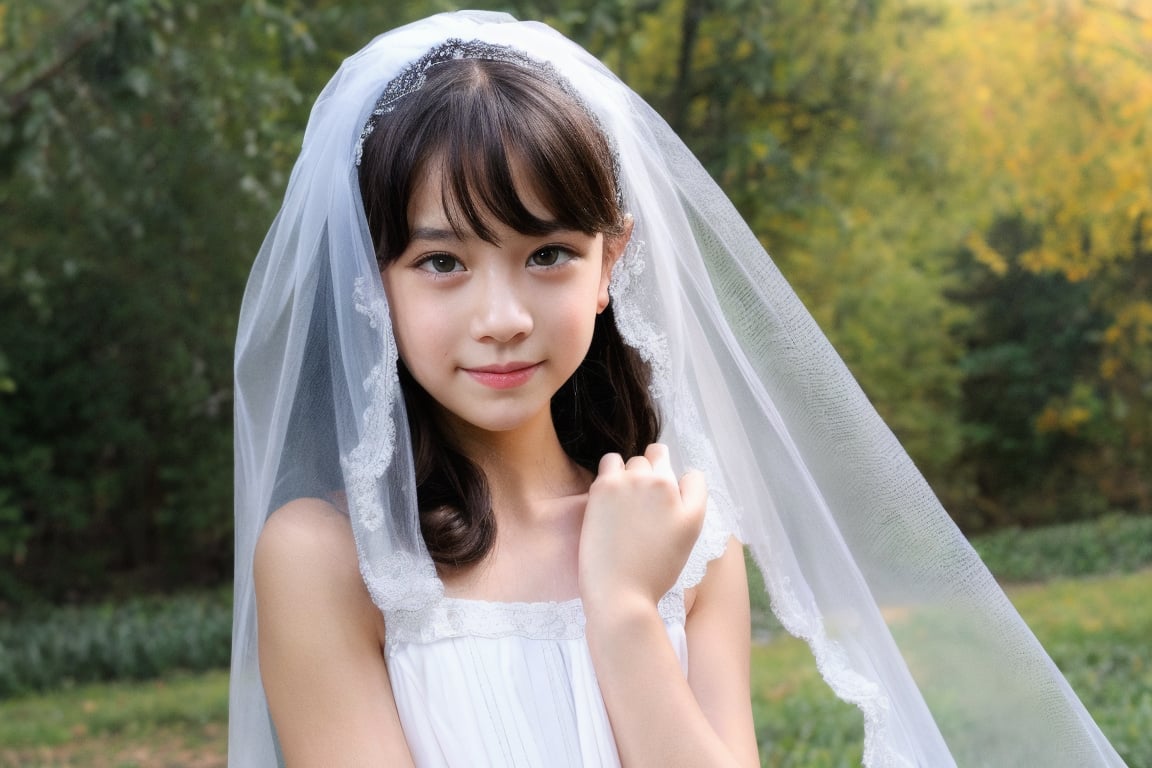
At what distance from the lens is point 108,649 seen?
9.51 m

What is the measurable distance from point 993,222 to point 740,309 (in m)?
14.1

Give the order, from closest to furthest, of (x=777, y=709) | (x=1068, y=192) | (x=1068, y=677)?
1. (x=777, y=709)
2. (x=1068, y=677)
3. (x=1068, y=192)

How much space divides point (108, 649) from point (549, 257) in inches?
335

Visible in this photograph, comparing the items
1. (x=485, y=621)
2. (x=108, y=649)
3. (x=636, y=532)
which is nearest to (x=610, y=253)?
(x=636, y=532)

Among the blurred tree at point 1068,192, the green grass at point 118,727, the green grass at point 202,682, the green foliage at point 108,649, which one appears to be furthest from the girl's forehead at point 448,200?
the blurred tree at point 1068,192

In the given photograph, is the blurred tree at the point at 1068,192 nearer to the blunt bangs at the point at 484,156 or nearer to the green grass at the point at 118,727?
the green grass at the point at 118,727

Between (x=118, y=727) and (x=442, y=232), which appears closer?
(x=442, y=232)

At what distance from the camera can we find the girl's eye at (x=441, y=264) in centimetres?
191

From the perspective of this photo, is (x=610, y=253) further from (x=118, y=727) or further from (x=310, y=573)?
(x=118, y=727)

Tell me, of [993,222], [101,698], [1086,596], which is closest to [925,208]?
[993,222]

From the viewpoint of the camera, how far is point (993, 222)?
15.6 m

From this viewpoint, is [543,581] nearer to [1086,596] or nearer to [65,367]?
[1086,596]

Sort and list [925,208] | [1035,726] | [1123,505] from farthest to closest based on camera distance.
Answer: [1123,505] < [925,208] < [1035,726]

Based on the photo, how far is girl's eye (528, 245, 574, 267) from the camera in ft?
6.35
